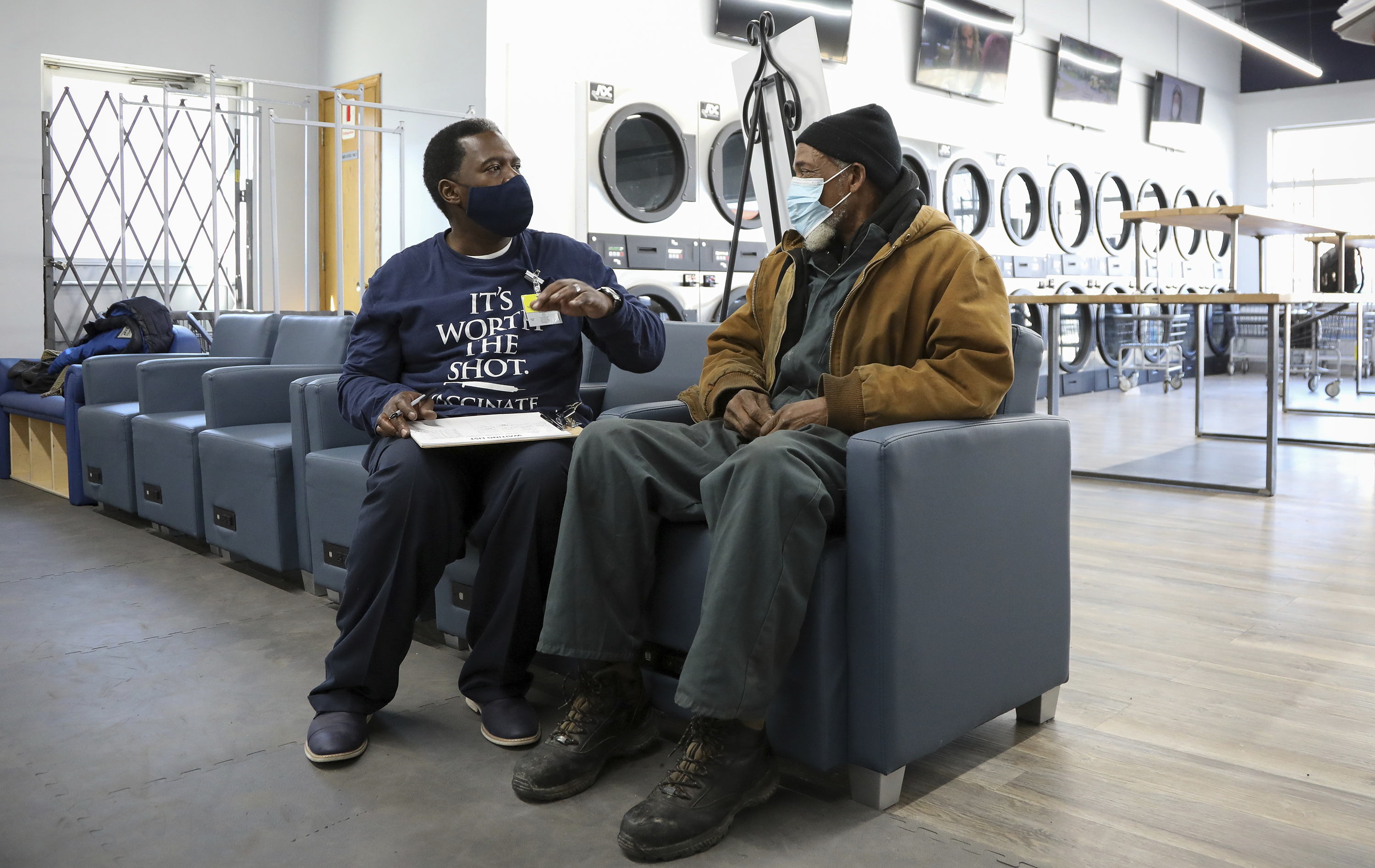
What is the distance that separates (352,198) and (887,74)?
3.24m

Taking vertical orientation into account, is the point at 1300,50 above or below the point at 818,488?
above

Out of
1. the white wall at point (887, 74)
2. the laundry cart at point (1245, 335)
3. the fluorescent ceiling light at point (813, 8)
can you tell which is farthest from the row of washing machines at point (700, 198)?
the laundry cart at point (1245, 335)

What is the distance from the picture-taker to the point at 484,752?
1655 mm

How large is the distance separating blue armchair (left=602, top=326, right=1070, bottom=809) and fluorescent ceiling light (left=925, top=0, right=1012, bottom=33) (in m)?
5.62

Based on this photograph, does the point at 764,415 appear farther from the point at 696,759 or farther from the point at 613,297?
the point at 696,759

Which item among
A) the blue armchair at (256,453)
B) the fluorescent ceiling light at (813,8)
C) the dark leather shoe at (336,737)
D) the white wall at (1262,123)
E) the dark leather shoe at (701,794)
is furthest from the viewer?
the white wall at (1262,123)

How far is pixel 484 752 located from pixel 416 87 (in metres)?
4.17

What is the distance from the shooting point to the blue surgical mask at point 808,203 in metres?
1.78

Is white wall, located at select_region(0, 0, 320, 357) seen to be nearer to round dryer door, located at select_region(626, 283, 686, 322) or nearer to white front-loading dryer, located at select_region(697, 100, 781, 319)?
white front-loading dryer, located at select_region(697, 100, 781, 319)

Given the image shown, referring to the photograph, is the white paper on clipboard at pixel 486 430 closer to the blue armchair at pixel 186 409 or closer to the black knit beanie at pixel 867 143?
the black knit beanie at pixel 867 143

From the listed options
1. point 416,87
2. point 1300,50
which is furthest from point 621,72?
point 1300,50

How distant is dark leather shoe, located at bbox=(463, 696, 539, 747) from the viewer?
167 cm

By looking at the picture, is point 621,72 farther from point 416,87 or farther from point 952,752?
point 952,752

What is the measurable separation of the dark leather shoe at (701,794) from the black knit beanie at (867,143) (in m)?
0.94
